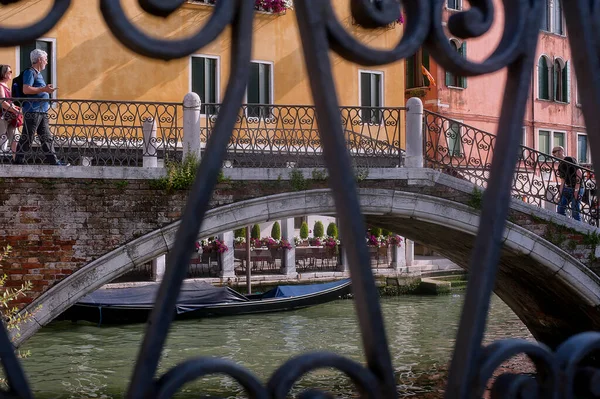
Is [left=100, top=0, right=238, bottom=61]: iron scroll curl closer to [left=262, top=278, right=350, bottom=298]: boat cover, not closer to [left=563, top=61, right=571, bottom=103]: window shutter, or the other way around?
[left=262, top=278, right=350, bottom=298]: boat cover

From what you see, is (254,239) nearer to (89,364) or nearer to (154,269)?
(154,269)

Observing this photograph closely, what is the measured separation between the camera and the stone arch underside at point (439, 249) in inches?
261

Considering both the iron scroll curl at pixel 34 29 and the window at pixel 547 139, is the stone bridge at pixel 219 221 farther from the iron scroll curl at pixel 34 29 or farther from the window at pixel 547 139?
the window at pixel 547 139

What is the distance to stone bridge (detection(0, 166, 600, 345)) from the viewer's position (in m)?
6.54

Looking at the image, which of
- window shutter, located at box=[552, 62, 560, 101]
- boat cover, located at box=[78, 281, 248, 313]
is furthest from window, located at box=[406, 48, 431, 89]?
boat cover, located at box=[78, 281, 248, 313]

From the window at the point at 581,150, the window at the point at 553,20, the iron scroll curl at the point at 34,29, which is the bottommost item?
the iron scroll curl at the point at 34,29

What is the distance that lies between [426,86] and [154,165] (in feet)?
29.3

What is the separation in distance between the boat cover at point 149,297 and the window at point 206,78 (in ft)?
7.90

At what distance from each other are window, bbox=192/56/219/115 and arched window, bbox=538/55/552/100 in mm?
8323

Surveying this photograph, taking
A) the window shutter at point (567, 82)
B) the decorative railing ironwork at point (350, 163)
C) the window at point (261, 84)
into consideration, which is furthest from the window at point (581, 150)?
the decorative railing ironwork at point (350, 163)

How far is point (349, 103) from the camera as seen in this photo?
11227mm

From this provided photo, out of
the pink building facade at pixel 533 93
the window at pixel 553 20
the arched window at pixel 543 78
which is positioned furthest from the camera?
the arched window at pixel 543 78

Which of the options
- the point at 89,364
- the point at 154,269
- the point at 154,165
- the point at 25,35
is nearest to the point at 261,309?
the point at 154,269

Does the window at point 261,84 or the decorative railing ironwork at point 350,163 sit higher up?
the window at point 261,84
